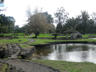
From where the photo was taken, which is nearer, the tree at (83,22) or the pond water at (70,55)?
the pond water at (70,55)

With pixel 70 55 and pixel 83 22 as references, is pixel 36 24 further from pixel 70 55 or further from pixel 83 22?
pixel 83 22

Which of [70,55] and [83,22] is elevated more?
[83,22]

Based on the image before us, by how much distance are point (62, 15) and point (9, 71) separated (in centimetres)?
5749

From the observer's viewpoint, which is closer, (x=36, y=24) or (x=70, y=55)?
(x=70, y=55)

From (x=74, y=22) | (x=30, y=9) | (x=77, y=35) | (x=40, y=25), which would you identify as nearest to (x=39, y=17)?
(x=40, y=25)

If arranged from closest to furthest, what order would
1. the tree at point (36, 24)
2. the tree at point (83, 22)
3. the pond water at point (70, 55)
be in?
the pond water at point (70, 55) < the tree at point (36, 24) < the tree at point (83, 22)

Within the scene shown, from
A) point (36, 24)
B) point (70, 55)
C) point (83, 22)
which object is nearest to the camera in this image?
point (70, 55)

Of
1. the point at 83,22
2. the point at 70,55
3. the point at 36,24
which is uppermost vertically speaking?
the point at 83,22

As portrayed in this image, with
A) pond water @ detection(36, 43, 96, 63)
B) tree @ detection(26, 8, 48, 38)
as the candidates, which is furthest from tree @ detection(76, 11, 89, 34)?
pond water @ detection(36, 43, 96, 63)

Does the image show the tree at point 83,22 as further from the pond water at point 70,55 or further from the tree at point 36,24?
the pond water at point 70,55

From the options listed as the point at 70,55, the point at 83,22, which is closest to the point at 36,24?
the point at 70,55

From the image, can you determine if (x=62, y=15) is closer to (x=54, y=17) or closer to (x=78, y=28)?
(x=54, y=17)

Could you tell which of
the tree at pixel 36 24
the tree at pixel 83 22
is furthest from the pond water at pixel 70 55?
the tree at pixel 83 22

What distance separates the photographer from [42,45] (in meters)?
18.0
